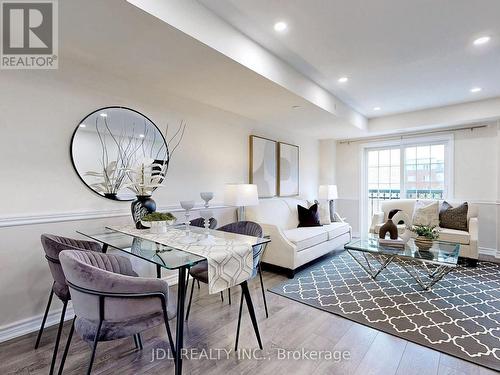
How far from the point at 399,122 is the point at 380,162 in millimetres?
1043

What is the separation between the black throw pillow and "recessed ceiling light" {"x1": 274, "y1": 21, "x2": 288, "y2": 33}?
2953 millimetres

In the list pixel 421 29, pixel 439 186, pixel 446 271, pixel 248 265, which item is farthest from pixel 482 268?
pixel 248 265

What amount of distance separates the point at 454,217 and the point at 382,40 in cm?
329

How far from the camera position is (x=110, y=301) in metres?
1.30

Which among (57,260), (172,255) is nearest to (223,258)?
(172,255)

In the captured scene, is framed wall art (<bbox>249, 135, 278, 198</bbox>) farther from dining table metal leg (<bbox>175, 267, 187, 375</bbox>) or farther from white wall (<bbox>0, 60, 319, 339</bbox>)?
dining table metal leg (<bbox>175, 267, 187, 375</bbox>)

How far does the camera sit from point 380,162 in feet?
18.5

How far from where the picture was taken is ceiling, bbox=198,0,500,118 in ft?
6.55

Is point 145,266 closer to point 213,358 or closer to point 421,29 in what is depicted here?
point 213,358

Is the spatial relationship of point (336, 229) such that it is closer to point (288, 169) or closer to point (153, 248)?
point (288, 169)

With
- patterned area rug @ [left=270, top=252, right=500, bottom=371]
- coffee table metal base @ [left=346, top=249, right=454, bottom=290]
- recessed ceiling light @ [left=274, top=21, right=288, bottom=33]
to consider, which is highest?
recessed ceiling light @ [left=274, top=21, right=288, bottom=33]

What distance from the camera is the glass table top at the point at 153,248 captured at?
4.99 ft

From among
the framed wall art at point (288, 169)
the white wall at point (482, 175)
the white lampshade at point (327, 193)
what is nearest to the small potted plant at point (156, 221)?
the framed wall art at point (288, 169)

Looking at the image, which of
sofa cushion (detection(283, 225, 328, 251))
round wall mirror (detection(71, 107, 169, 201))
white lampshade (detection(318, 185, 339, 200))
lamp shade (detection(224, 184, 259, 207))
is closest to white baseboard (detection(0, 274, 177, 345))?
round wall mirror (detection(71, 107, 169, 201))
